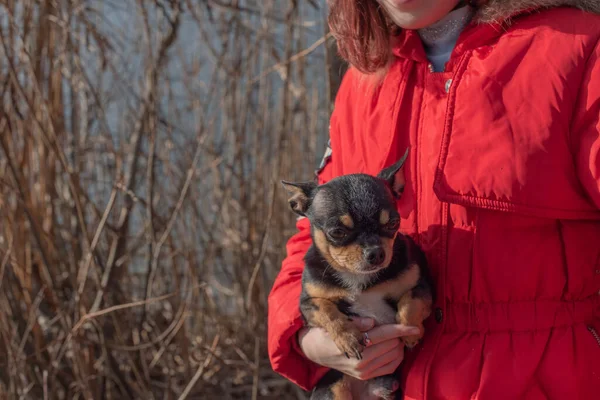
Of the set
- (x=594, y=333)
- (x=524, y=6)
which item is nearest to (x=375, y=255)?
(x=594, y=333)

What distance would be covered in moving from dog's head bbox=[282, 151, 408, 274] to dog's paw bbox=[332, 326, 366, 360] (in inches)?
6.1

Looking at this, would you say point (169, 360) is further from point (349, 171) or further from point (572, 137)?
point (572, 137)

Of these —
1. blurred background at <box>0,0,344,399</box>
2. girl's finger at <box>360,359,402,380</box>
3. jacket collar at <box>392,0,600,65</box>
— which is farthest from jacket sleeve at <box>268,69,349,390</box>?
blurred background at <box>0,0,344,399</box>

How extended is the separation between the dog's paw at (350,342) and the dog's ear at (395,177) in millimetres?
368

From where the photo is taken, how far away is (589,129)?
1407mm

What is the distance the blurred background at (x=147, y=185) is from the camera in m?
3.04

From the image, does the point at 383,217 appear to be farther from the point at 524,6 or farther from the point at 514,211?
the point at 524,6

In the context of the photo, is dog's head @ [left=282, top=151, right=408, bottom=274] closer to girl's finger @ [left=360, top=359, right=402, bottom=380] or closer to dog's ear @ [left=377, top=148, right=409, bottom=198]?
dog's ear @ [left=377, top=148, right=409, bottom=198]

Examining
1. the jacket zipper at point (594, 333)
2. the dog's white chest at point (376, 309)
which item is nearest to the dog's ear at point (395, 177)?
the dog's white chest at point (376, 309)

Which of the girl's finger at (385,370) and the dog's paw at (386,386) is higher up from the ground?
the girl's finger at (385,370)

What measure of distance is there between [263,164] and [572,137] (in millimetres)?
2359

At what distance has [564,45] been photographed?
4.77 feet

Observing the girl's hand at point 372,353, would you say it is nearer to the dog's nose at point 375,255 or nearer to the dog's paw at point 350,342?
the dog's paw at point 350,342

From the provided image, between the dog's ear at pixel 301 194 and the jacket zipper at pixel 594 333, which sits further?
the dog's ear at pixel 301 194
